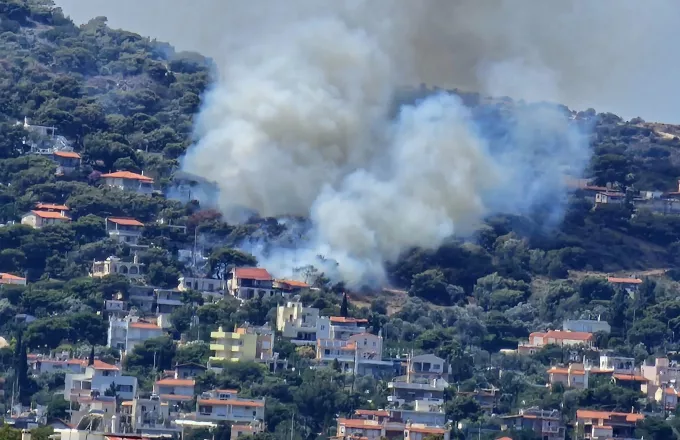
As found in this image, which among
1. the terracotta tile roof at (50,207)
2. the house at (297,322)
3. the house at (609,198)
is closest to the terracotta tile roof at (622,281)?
the house at (609,198)

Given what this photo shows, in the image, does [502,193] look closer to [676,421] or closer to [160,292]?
[160,292]

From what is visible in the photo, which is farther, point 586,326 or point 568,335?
point 586,326

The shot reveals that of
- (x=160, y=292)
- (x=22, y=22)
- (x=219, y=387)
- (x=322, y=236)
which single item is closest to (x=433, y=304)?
(x=322, y=236)

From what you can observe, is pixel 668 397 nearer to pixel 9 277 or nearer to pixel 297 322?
pixel 297 322

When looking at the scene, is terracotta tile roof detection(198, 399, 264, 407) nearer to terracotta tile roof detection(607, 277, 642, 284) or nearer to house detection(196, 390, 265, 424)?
house detection(196, 390, 265, 424)

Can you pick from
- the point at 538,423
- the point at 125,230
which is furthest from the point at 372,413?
the point at 125,230

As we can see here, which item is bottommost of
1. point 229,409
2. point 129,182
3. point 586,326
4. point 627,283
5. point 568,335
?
point 229,409
